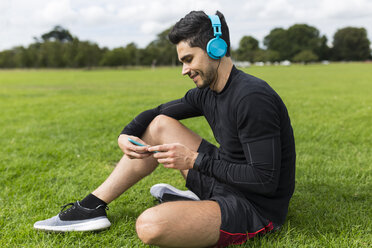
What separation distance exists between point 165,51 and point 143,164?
309 feet

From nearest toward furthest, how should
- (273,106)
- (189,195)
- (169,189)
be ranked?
(273,106), (189,195), (169,189)

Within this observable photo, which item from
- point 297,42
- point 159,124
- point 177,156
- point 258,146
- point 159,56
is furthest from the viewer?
point 297,42

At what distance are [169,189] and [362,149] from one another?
129 inches

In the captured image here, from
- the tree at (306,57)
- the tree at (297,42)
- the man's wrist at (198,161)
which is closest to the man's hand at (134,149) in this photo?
the man's wrist at (198,161)

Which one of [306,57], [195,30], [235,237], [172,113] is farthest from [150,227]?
[306,57]

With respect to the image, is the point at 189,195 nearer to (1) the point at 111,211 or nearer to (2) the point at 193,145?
(2) the point at 193,145

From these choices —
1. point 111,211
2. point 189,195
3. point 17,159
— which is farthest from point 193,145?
point 17,159

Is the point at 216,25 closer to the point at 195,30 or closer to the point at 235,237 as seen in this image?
the point at 195,30

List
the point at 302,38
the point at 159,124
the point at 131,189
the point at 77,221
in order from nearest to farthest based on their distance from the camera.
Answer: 1. the point at 77,221
2. the point at 159,124
3. the point at 131,189
4. the point at 302,38

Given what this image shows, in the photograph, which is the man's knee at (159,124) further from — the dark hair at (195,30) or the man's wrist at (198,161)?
the dark hair at (195,30)

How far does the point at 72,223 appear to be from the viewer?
8.94 feet

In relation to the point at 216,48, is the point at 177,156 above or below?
below

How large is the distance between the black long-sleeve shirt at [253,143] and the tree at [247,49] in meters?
113

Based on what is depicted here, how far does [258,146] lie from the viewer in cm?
208
